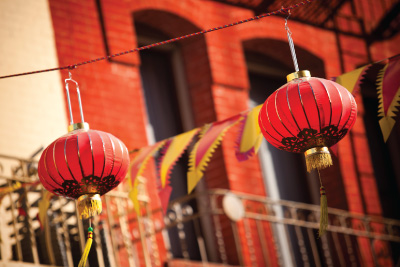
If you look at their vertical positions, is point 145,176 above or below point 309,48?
below

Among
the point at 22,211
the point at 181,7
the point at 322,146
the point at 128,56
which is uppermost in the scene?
the point at 181,7

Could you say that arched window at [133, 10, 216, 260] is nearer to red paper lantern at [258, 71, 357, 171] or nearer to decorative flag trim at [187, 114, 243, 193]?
decorative flag trim at [187, 114, 243, 193]

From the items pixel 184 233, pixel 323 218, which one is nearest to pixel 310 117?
pixel 323 218

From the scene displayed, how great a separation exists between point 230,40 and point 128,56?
188 centimetres

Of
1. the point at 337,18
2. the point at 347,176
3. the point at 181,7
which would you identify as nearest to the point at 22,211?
the point at 181,7

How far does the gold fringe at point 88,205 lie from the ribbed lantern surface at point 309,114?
1.27 m

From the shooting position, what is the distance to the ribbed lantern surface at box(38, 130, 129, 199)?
5.65 m

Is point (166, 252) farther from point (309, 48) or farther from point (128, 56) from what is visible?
point (309, 48)

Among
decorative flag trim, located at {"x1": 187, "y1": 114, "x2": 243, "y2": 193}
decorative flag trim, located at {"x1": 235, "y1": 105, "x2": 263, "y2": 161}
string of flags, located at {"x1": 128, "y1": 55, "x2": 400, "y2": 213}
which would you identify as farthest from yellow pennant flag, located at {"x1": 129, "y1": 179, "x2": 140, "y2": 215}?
decorative flag trim, located at {"x1": 235, "y1": 105, "x2": 263, "y2": 161}

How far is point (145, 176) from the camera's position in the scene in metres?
9.55

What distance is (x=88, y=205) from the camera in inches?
225

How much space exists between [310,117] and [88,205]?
63.5 inches

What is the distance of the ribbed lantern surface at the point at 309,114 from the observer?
542cm

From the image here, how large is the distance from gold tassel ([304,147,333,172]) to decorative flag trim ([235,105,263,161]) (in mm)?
1201
